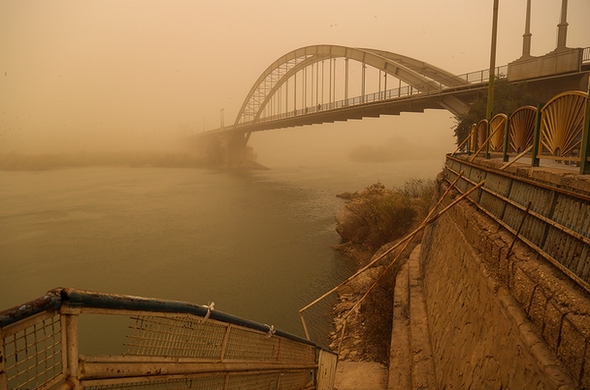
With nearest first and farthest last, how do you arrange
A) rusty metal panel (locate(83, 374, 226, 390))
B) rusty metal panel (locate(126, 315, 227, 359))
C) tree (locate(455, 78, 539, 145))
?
rusty metal panel (locate(83, 374, 226, 390))
rusty metal panel (locate(126, 315, 227, 359))
tree (locate(455, 78, 539, 145))

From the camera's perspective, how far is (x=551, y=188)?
2.73m

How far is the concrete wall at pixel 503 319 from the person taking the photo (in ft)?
6.42

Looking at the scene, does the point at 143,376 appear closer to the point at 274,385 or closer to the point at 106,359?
the point at 106,359

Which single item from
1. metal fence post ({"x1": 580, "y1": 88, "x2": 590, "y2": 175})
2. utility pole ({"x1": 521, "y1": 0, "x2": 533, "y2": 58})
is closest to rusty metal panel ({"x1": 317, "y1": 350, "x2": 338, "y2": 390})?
metal fence post ({"x1": 580, "y1": 88, "x2": 590, "y2": 175})

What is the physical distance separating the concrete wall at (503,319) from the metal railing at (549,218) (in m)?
0.09

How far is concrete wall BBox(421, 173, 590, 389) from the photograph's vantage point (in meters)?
1.96

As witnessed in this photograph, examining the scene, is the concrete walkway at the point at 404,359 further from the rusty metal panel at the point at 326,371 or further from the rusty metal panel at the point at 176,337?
the rusty metal panel at the point at 176,337

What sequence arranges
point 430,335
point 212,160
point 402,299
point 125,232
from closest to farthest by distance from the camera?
point 430,335, point 402,299, point 125,232, point 212,160

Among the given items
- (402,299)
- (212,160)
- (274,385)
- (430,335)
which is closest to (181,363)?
(274,385)

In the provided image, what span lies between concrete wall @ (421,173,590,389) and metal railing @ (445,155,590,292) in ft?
0.29

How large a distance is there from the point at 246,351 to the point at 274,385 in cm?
79

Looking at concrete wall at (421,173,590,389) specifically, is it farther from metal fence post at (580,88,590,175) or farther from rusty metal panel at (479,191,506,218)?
metal fence post at (580,88,590,175)

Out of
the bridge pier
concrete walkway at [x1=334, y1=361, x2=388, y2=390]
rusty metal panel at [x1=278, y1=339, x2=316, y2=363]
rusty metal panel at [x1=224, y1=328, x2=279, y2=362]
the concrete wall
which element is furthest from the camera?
the bridge pier

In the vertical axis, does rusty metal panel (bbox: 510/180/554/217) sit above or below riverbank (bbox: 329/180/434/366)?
above
